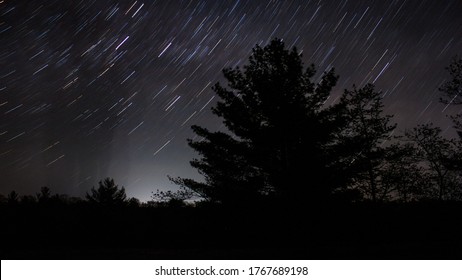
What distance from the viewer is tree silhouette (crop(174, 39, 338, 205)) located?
14922 mm

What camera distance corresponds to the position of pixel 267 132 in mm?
15203

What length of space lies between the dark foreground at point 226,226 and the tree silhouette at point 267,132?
125 cm

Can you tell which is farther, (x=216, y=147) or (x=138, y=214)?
(x=138, y=214)

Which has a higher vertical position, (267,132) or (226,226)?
(267,132)

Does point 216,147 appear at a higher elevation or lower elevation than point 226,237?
higher

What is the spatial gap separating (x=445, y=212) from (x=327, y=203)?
6864 mm

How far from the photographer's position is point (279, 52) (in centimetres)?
1631

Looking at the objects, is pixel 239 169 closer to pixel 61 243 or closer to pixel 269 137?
pixel 269 137

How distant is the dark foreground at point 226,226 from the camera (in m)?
13.1

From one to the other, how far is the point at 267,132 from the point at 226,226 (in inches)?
176

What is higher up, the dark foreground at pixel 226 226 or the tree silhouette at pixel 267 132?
the tree silhouette at pixel 267 132

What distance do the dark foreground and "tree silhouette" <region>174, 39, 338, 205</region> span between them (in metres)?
1.25

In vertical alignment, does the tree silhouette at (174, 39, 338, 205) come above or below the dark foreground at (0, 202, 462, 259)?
above

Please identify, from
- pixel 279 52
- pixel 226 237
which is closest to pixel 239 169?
pixel 226 237
